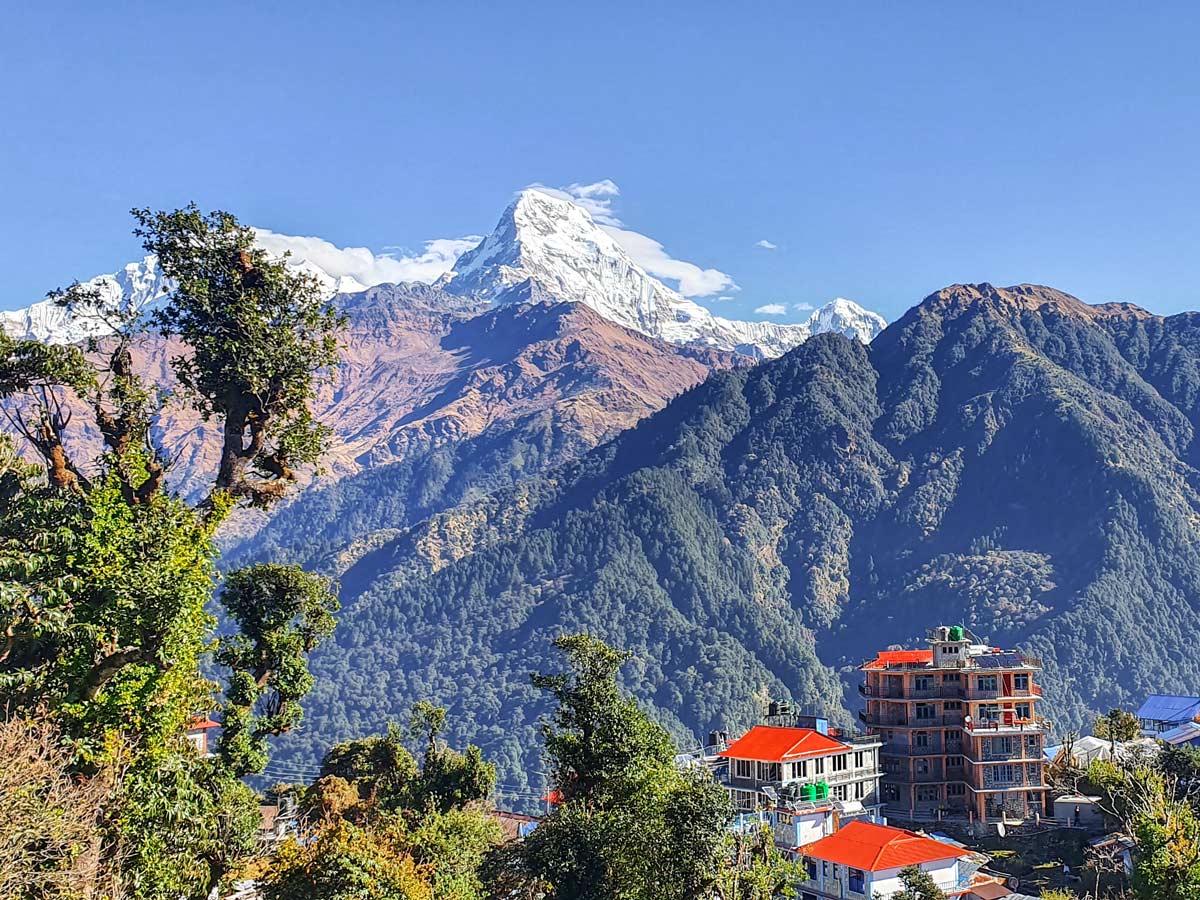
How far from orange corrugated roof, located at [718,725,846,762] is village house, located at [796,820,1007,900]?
1057 cm

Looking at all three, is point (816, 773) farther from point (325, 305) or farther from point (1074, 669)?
point (1074, 669)

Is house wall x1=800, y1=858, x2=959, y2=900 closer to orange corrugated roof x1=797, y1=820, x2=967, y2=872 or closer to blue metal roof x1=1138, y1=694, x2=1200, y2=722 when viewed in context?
orange corrugated roof x1=797, y1=820, x2=967, y2=872

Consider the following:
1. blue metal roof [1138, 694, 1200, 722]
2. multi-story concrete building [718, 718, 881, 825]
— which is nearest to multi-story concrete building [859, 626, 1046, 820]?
multi-story concrete building [718, 718, 881, 825]

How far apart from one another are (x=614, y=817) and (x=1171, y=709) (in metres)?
78.7

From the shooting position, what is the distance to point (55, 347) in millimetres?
18656

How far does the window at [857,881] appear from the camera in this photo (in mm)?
43594

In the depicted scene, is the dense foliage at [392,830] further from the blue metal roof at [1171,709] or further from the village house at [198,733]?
the blue metal roof at [1171,709]

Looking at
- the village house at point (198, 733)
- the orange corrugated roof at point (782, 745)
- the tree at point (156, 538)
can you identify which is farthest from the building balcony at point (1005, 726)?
the tree at point (156, 538)

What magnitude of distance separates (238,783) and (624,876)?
31.2 ft

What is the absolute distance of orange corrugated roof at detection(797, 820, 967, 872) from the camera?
4438cm

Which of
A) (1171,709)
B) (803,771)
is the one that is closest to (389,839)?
(803,771)

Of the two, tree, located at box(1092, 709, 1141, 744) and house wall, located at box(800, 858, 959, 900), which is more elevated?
tree, located at box(1092, 709, 1141, 744)

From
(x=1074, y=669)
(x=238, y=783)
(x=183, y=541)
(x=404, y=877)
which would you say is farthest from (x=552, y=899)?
(x=1074, y=669)

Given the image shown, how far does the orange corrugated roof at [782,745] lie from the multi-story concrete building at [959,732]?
641 cm
